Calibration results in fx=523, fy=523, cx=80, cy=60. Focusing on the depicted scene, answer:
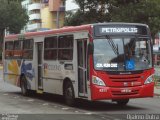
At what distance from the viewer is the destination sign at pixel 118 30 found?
1686 centimetres

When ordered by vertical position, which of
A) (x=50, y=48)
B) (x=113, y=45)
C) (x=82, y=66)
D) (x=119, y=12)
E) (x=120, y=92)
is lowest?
(x=120, y=92)

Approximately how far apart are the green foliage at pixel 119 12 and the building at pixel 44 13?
202ft

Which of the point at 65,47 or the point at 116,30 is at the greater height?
the point at 116,30

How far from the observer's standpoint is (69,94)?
59.7 feet

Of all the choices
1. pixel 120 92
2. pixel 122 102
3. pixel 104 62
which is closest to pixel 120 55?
pixel 104 62

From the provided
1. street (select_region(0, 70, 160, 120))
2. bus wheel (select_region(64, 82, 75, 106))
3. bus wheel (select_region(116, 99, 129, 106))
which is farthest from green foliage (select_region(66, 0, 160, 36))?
bus wheel (select_region(64, 82, 75, 106))

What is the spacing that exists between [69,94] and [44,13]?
96.7 m

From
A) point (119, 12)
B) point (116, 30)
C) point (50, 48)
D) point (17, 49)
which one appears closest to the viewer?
point (116, 30)

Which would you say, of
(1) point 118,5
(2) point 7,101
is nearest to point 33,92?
(2) point 7,101

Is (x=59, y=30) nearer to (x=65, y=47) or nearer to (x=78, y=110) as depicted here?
(x=65, y=47)

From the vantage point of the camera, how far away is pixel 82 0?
3794cm

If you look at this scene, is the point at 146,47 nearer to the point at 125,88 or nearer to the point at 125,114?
the point at 125,88

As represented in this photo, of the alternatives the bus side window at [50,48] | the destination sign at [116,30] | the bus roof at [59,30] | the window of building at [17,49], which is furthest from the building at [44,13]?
the destination sign at [116,30]

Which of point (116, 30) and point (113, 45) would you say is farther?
point (116, 30)
